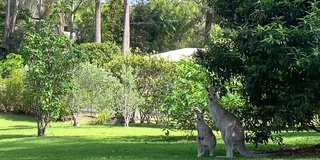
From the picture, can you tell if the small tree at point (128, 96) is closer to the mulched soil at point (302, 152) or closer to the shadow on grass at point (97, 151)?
the shadow on grass at point (97, 151)

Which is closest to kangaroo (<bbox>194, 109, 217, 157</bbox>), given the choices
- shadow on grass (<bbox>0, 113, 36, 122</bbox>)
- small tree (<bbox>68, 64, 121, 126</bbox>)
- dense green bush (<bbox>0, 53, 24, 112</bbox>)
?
small tree (<bbox>68, 64, 121, 126</bbox>)

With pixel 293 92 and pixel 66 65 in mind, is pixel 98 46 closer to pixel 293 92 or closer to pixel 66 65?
pixel 66 65

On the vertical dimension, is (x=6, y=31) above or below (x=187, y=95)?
above

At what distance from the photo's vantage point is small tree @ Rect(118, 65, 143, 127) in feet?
94.5

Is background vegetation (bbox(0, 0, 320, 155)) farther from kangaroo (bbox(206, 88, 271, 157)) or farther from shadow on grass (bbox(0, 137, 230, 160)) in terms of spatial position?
shadow on grass (bbox(0, 137, 230, 160))

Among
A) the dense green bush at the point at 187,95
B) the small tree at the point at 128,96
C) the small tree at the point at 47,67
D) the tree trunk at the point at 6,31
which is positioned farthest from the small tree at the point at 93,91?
the tree trunk at the point at 6,31

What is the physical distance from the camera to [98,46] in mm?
41000

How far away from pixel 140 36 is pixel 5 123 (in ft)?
87.8

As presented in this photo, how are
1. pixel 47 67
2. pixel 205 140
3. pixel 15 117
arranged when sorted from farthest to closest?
pixel 15 117 → pixel 47 67 → pixel 205 140

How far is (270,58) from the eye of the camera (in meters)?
11.4

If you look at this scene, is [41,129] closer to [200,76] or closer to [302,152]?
[200,76]

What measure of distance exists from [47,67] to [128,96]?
7083 mm

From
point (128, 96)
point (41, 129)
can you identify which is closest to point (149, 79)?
point (128, 96)

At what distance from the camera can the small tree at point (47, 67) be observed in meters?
22.2
